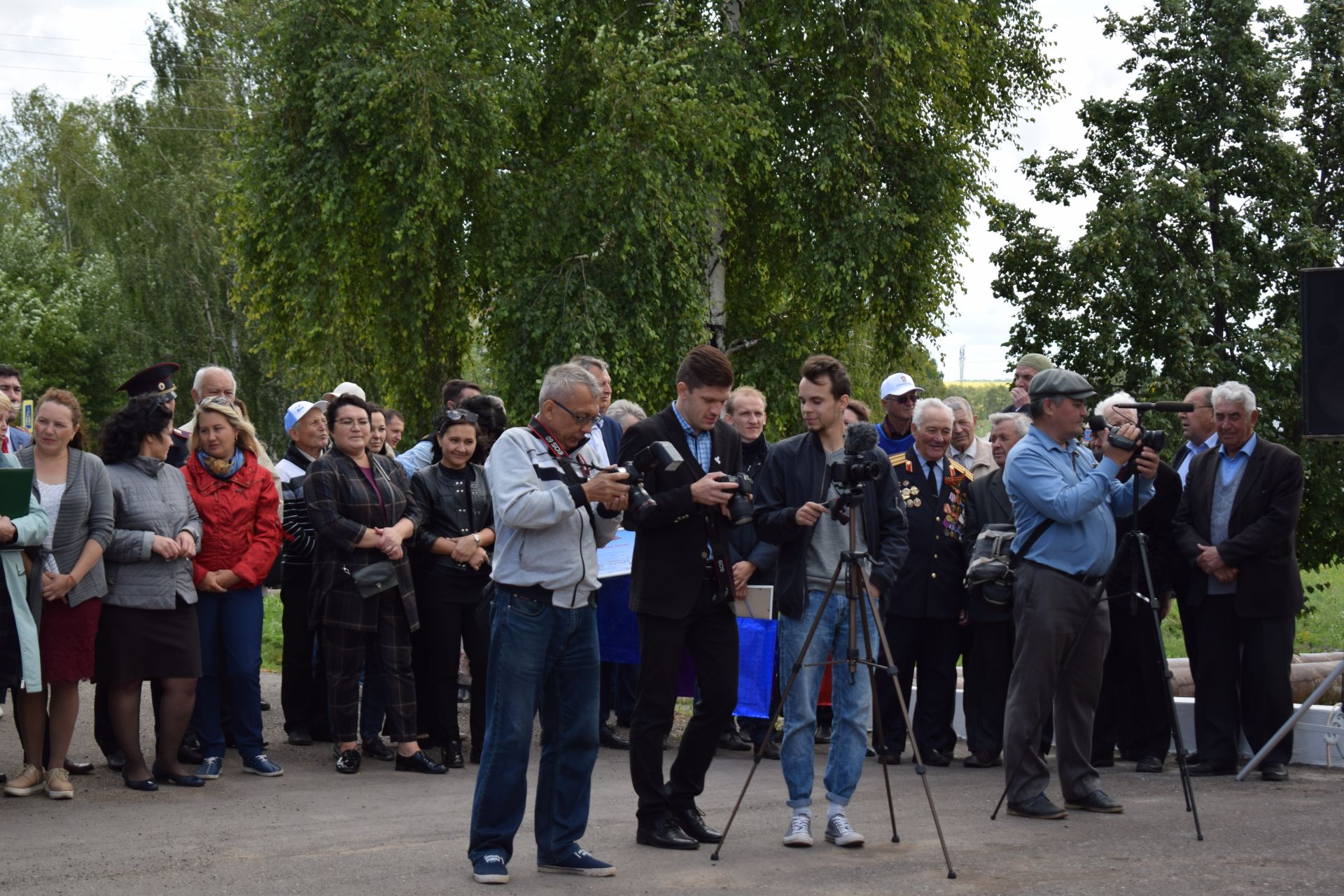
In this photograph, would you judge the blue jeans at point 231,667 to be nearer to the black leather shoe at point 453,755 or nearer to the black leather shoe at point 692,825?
the black leather shoe at point 453,755

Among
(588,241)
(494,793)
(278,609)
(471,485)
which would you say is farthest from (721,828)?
(588,241)

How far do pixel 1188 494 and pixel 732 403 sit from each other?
2857mm

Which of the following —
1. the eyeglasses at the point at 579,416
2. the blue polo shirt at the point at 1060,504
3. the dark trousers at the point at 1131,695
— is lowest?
the dark trousers at the point at 1131,695

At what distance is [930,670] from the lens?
30.8 ft

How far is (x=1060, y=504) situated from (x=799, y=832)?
2.03 meters

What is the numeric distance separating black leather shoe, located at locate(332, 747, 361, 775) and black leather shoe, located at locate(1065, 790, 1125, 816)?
13.2ft

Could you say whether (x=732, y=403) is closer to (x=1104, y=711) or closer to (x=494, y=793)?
(x=1104, y=711)

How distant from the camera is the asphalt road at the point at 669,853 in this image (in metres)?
5.94

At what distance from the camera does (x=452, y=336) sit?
23609 millimetres

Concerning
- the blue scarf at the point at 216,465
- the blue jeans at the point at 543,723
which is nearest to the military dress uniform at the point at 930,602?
the blue jeans at the point at 543,723

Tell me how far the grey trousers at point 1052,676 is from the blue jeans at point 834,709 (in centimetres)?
107

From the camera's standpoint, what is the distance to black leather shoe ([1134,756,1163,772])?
29.0 ft

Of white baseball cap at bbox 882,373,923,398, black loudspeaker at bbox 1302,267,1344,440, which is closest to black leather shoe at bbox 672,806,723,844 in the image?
white baseball cap at bbox 882,373,923,398

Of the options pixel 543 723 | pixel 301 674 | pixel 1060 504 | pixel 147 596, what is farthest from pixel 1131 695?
pixel 147 596
